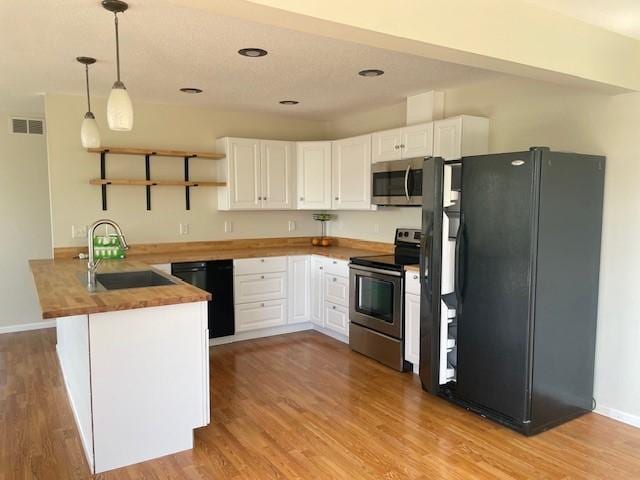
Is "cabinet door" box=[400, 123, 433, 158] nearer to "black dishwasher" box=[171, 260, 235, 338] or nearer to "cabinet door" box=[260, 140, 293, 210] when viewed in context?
"cabinet door" box=[260, 140, 293, 210]

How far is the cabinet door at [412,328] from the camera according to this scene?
3824 mm

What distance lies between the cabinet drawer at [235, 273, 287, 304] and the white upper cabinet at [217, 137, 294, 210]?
2.62 feet

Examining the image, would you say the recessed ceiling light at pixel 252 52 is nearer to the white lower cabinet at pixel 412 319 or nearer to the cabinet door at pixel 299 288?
the white lower cabinet at pixel 412 319

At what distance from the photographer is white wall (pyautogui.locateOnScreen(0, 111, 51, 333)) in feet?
17.5

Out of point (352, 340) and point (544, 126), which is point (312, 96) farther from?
point (352, 340)

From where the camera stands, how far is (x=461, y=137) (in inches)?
149

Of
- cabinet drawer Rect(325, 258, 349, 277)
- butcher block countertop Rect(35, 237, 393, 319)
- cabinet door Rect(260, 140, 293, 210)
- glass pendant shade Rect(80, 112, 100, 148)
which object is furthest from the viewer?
cabinet door Rect(260, 140, 293, 210)

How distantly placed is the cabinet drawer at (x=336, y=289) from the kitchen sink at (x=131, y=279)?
72.4 inches

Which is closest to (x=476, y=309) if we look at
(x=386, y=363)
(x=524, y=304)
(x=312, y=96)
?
(x=524, y=304)

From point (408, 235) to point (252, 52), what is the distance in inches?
91.3

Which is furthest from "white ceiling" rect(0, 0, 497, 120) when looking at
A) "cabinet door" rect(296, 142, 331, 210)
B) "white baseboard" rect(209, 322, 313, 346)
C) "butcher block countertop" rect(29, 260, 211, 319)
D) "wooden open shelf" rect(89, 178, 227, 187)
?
"white baseboard" rect(209, 322, 313, 346)

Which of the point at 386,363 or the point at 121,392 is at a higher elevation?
the point at 121,392

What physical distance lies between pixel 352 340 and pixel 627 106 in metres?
2.88

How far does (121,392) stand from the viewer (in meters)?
2.58
